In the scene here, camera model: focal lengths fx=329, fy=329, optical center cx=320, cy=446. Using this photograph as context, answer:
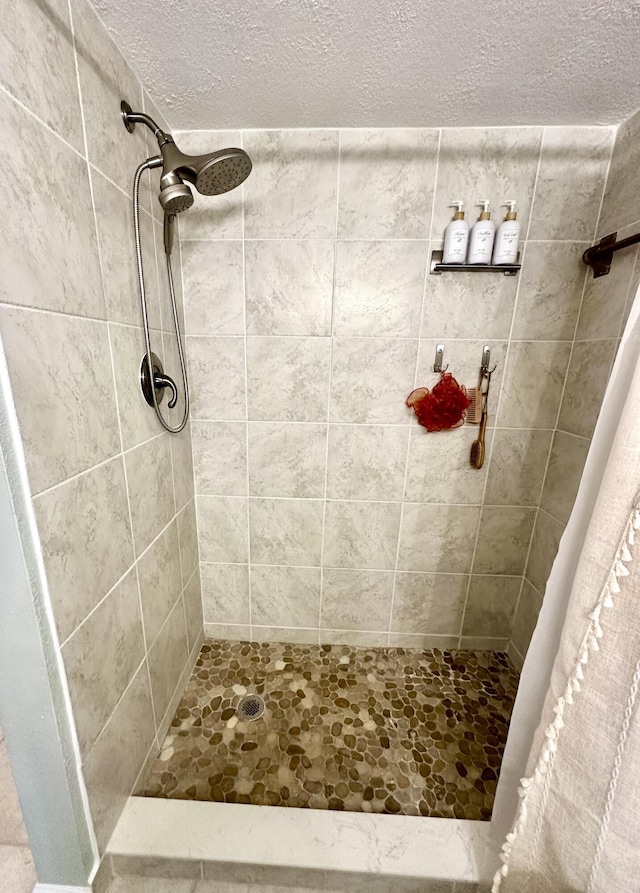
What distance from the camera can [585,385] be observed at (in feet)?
3.43

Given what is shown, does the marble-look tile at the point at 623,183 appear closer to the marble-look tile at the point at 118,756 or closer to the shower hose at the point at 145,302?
the shower hose at the point at 145,302

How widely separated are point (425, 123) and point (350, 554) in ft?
4.72

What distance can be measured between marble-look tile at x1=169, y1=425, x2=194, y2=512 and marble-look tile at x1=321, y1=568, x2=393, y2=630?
626mm

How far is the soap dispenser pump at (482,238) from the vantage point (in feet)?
3.22

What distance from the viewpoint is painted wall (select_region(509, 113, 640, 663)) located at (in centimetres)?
92

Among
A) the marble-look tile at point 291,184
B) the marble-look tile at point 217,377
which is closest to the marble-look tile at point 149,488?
the marble-look tile at point 217,377

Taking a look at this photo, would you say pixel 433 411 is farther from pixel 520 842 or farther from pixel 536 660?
pixel 520 842

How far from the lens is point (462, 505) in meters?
1.25

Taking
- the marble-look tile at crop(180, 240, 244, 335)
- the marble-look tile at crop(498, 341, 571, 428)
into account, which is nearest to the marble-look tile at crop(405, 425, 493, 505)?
the marble-look tile at crop(498, 341, 571, 428)

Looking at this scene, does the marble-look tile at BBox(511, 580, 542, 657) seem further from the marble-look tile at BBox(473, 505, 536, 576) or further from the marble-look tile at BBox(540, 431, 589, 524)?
the marble-look tile at BBox(540, 431, 589, 524)

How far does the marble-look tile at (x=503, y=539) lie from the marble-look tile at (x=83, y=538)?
1.20 metres

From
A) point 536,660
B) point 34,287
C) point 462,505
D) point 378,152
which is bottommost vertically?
point 536,660

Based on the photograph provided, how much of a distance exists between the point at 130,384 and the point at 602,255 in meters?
1.38

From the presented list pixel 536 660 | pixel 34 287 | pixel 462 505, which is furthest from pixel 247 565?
pixel 34 287
